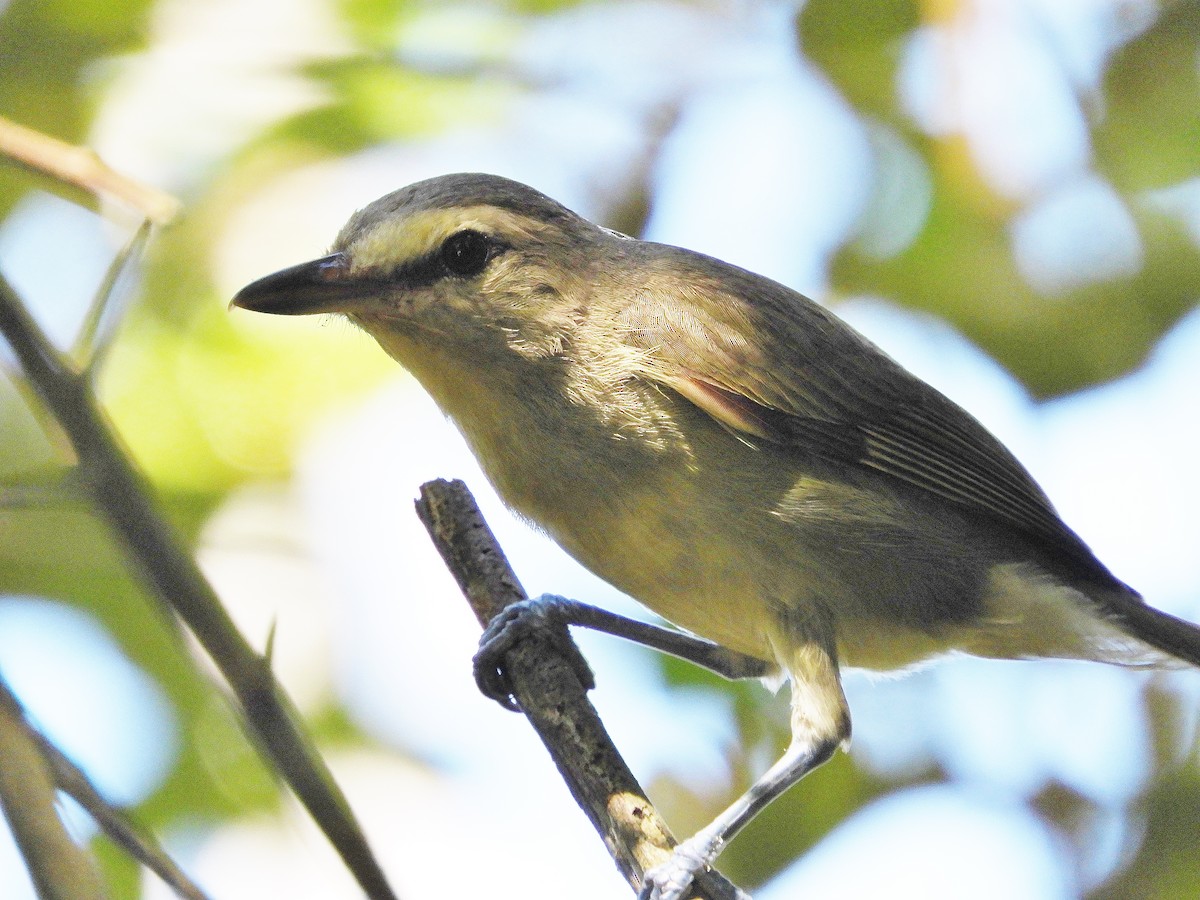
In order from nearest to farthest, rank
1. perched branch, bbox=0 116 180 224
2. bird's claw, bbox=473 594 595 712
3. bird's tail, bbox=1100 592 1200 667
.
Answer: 1. perched branch, bbox=0 116 180 224
2. bird's claw, bbox=473 594 595 712
3. bird's tail, bbox=1100 592 1200 667

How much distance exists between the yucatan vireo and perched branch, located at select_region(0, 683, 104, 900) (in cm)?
174

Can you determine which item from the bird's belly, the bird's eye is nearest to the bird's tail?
the bird's belly

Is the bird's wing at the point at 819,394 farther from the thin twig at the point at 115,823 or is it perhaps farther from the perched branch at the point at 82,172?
the thin twig at the point at 115,823

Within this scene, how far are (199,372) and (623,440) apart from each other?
1399 mm

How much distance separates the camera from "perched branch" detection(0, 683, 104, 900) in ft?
4.53

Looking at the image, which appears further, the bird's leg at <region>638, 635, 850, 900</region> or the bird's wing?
the bird's wing

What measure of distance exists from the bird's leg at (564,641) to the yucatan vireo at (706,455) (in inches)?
0.5

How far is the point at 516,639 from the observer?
10.5ft

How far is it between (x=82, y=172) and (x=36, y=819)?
3.62 feet

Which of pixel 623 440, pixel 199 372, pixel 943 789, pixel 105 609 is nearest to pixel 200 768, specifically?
pixel 105 609

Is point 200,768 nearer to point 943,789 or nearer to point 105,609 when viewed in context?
point 105,609

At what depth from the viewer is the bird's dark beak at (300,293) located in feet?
11.0

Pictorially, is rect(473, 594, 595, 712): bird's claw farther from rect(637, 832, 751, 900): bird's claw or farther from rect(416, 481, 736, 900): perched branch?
rect(637, 832, 751, 900): bird's claw

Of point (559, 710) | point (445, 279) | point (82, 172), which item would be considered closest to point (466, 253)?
point (445, 279)
